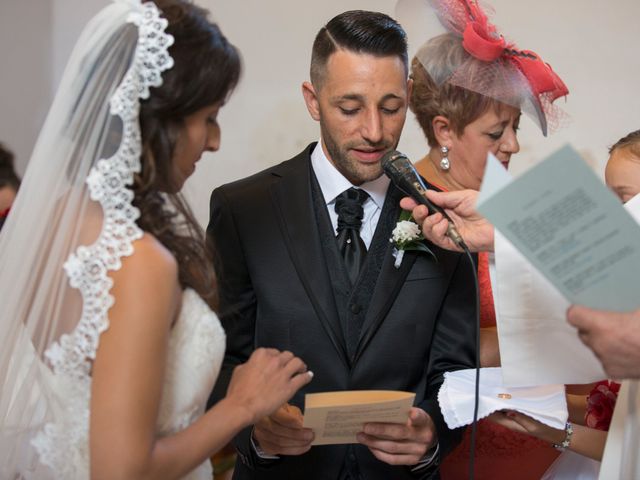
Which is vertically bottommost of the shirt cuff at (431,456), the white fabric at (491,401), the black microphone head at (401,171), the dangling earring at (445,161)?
the shirt cuff at (431,456)

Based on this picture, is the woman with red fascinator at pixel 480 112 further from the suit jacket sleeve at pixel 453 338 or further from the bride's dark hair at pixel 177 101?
the bride's dark hair at pixel 177 101

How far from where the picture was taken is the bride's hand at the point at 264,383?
1631mm

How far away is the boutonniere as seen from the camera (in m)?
2.23

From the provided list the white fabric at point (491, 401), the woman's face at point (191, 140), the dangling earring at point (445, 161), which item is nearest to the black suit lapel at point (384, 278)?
the white fabric at point (491, 401)

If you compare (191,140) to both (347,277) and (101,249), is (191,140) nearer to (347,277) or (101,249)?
(101,249)

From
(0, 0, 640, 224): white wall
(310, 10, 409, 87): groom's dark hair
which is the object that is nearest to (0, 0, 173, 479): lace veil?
(310, 10, 409, 87): groom's dark hair

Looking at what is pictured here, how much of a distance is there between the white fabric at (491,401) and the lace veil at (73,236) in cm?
95

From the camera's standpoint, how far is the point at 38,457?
65.3 inches

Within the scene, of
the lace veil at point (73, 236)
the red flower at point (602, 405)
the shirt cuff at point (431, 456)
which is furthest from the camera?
the red flower at point (602, 405)

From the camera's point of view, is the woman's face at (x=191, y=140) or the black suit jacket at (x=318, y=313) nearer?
the woman's face at (x=191, y=140)

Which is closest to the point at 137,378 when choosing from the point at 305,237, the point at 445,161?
the point at 305,237

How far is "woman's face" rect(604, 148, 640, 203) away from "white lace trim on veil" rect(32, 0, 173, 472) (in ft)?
4.86

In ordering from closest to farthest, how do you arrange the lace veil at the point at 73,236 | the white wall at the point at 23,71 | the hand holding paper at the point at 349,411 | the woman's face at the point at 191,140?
the lace veil at the point at 73,236
the woman's face at the point at 191,140
the hand holding paper at the point at 349,411
the white wall at the point at 23,71

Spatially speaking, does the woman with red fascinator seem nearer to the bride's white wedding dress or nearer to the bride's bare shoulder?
the bride's white wedding dress
